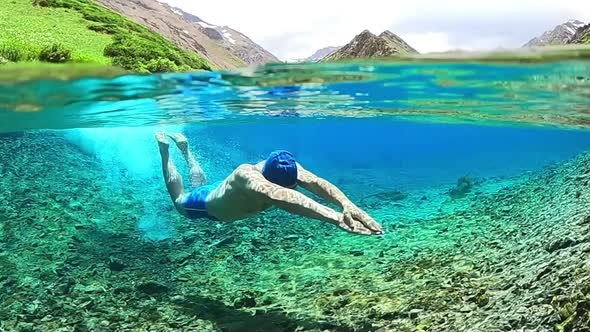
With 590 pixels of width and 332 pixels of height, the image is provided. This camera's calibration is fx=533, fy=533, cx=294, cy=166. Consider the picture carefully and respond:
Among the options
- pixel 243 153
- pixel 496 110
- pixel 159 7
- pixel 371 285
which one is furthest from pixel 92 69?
pixel 159 7

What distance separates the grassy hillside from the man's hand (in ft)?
41.4

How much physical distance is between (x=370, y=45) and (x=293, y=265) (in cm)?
765

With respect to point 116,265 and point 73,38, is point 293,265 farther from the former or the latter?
point 73,38

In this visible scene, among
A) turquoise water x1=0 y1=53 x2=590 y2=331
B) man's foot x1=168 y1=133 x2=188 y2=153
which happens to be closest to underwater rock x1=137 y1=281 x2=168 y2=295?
turquoise water x1=0 y1=53 x2=590 y2=331

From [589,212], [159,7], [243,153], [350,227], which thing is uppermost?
[159,7]

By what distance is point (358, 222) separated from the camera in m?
5.71

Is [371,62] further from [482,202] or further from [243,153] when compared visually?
[243,153]

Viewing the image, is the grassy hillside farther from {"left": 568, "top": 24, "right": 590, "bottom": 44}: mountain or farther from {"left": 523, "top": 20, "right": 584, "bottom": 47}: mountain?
{"left": 523, "top": 20, "right": 584, "bottom": 47}: mountain

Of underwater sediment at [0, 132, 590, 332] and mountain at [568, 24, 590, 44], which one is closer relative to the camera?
underwater sediment at [0, 132, 590, 332]

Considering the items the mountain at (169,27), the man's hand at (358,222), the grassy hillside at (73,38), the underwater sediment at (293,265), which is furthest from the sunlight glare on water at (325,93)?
the mountain at (169,27)

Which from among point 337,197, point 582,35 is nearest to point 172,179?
point 337,197

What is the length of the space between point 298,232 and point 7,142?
13297 millimetres

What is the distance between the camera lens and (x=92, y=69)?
11.4 m

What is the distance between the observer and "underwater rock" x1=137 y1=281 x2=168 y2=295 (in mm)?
10414
